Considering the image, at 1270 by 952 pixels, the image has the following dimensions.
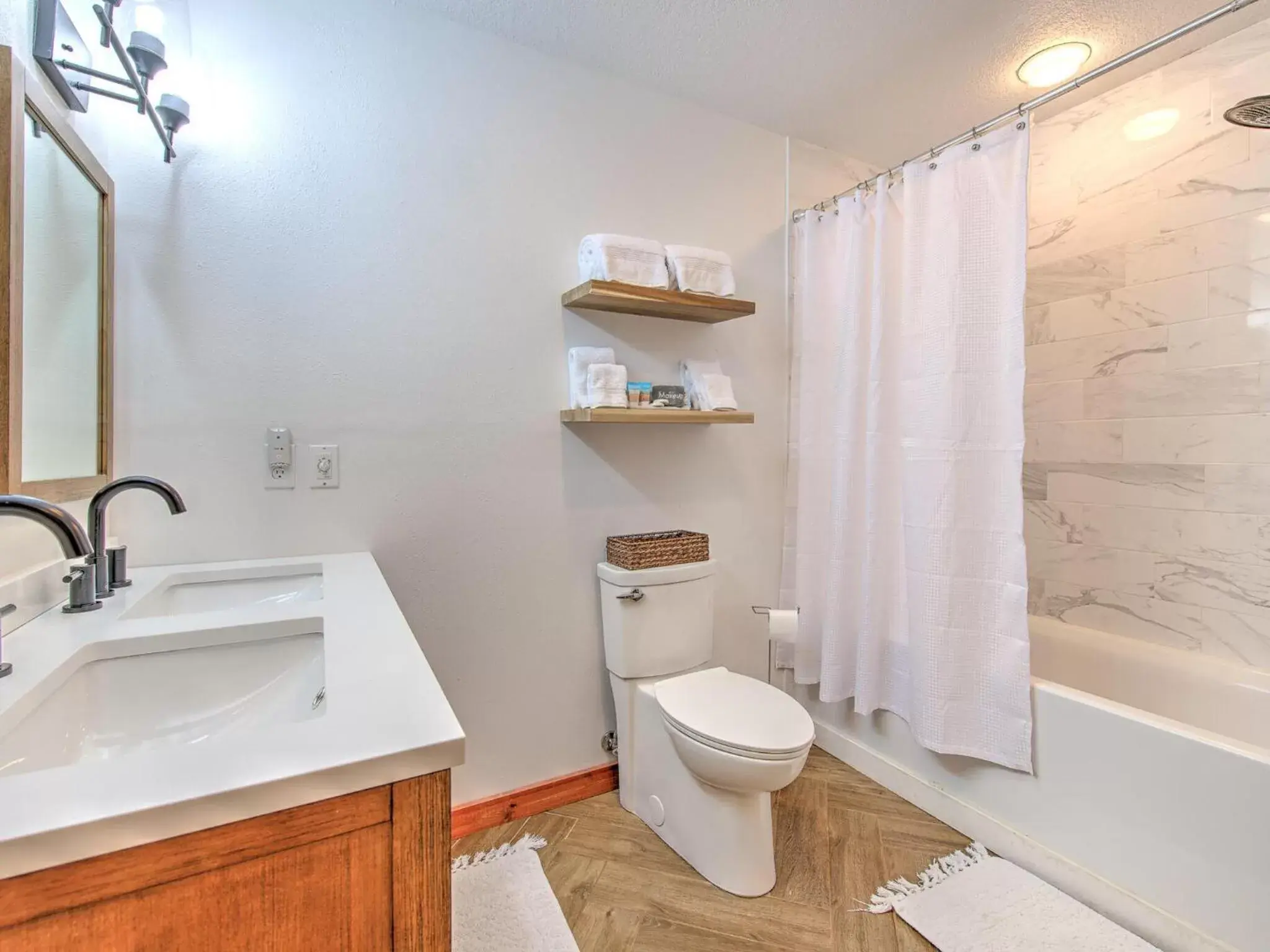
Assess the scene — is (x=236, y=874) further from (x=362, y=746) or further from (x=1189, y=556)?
(x=1189, y=556)

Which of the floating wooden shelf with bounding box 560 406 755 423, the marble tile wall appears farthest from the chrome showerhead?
the floating wooden shelf with bounding box 560 406 755 423

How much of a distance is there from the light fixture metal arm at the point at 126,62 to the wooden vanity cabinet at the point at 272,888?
1.34m

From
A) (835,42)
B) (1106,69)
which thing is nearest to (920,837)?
(1106,69)

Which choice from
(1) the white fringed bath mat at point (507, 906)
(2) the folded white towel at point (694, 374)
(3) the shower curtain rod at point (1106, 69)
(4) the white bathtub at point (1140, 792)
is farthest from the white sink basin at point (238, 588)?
(3) the shower curtain rod at point (1106, 69)

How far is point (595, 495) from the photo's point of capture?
1976 mm

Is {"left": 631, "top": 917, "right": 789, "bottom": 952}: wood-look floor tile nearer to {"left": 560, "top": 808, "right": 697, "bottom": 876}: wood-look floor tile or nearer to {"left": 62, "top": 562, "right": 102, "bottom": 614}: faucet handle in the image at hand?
{"left": 560, "top": 808, "right": 697, "bottom": 876}: wood-look floor tile

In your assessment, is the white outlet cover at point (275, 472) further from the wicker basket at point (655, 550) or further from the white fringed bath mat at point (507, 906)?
the white fringed bath mat at point (507, 906)

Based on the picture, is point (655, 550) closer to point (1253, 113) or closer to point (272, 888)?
point (272, 888)

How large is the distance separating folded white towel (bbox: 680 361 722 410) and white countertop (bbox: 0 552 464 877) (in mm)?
1353

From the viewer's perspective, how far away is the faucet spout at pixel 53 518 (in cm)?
70

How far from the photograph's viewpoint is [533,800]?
73.9 inches

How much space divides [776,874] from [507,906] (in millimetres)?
715

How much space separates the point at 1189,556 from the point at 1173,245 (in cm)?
100

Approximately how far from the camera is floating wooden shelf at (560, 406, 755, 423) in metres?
1.76
